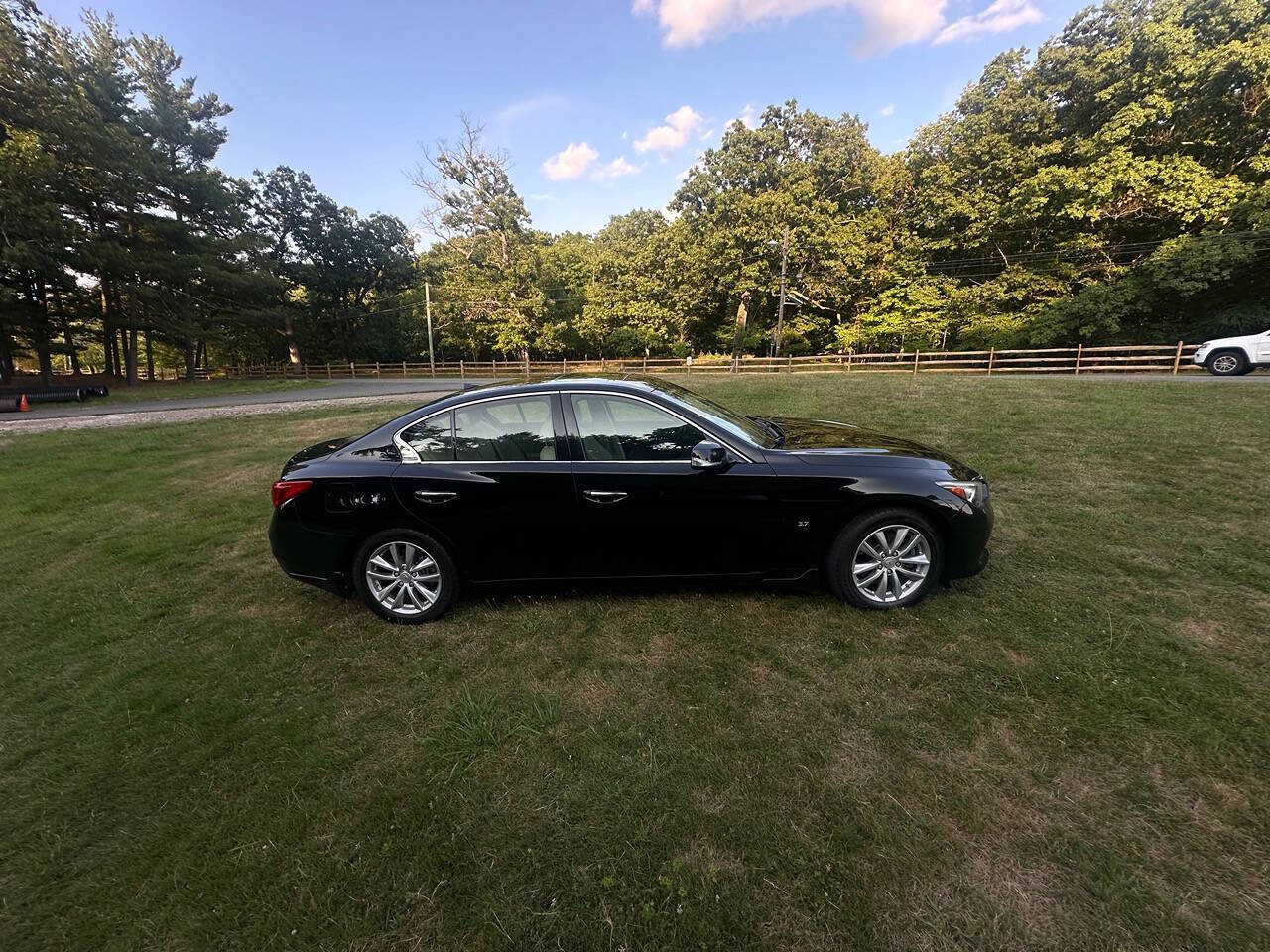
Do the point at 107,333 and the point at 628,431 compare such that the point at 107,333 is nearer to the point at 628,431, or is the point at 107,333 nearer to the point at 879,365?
the point at 628,431

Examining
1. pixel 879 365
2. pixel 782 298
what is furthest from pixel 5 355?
pixel 879 365

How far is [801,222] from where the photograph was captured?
29047 millimetres

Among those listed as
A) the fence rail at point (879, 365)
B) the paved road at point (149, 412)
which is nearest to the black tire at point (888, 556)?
the fence rail at point (879, 365)

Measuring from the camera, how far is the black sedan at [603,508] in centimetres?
314

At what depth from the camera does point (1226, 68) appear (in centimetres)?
1962

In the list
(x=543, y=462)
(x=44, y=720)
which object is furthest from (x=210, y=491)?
(x=543, y=462)

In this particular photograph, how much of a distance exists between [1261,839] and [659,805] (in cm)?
199

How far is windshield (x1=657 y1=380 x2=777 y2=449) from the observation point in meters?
3.37

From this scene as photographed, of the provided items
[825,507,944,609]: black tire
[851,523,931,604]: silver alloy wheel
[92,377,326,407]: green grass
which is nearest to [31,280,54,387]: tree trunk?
[92,377,326,407]: green grass

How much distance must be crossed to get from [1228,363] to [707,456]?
65.6ft

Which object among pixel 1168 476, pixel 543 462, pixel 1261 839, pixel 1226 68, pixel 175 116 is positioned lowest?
pixel 1261 839

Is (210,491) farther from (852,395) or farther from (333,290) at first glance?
(333,290)

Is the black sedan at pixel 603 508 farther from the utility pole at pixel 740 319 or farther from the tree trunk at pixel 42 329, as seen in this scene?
the tree trunk at pixel 42 329

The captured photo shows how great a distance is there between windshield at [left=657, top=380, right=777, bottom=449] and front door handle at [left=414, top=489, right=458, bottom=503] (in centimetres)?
157
